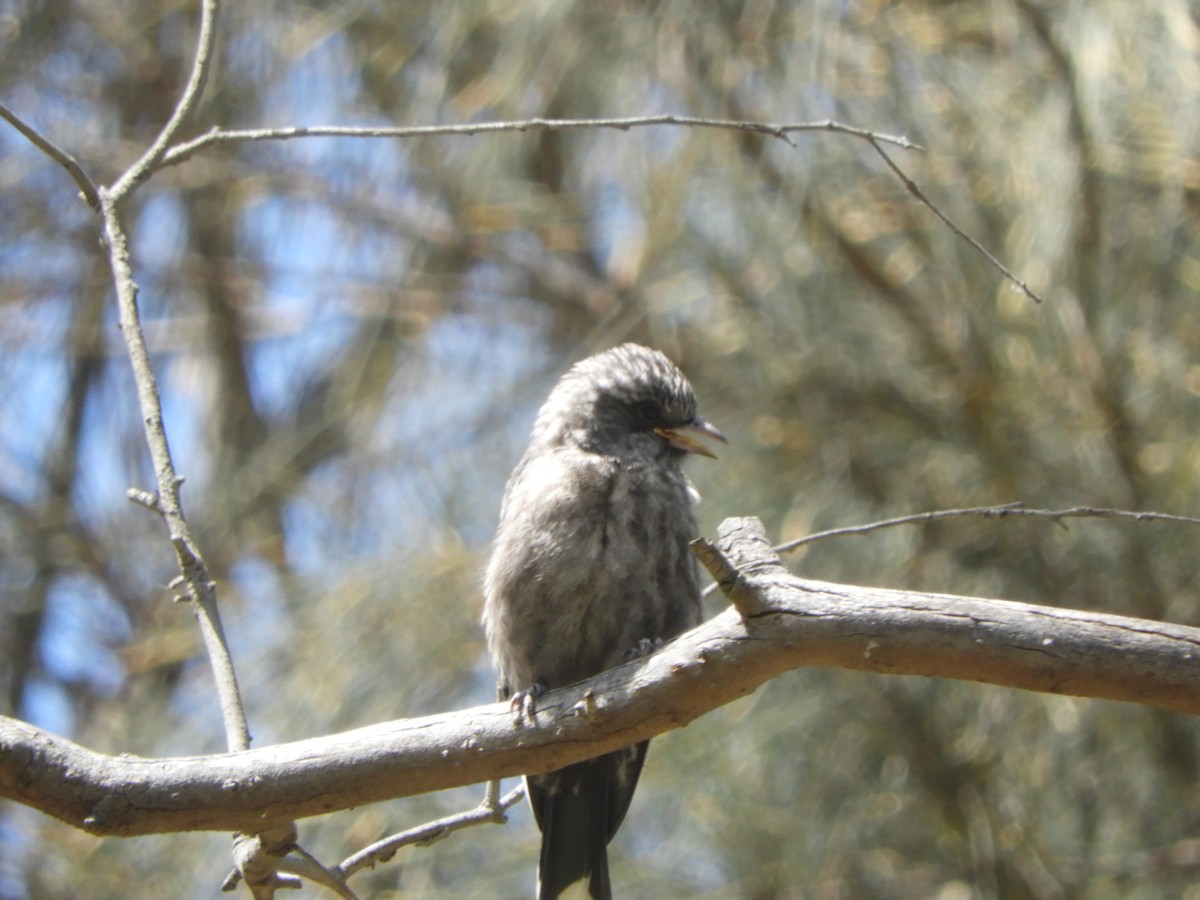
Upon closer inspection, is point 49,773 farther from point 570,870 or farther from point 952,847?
point 952,847

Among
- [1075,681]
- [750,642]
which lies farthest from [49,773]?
[1075,681]

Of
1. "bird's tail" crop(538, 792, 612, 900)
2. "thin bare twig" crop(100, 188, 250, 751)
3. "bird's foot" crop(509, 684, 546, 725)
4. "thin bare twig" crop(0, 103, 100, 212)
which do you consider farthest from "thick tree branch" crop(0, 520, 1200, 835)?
"bird's tail" crop(538, 792, 612, 900)

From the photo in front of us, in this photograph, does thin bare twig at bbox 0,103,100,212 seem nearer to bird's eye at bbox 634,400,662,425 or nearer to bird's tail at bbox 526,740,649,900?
bird's eye at bbox 634,400,662,425

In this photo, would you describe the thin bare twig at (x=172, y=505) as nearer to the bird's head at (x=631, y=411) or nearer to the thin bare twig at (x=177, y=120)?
the thin bare twig at (x=177, y=120)

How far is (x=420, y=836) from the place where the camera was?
2.52 meters

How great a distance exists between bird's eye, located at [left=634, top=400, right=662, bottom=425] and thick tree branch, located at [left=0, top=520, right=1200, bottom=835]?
4.17 ft

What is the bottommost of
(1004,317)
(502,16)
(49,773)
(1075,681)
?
(1075,681)

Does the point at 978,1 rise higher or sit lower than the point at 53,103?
lower

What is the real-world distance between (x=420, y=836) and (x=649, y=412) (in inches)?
52.2

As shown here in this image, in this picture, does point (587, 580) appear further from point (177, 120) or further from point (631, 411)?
point (177, 120)

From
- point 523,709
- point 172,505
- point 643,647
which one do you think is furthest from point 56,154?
point 643,647

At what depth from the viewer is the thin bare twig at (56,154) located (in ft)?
7.71

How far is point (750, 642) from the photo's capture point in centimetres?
211

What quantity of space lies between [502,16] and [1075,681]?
284 cm
